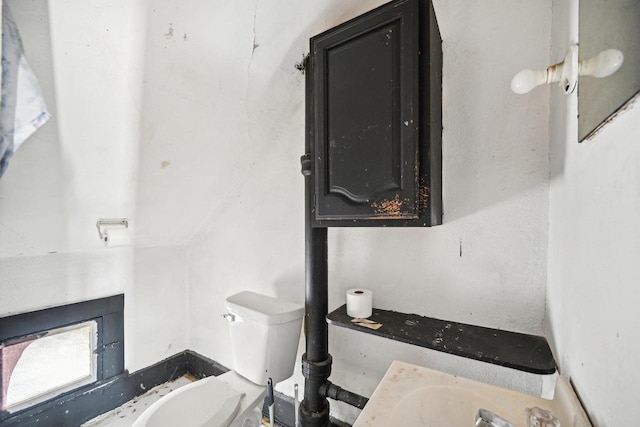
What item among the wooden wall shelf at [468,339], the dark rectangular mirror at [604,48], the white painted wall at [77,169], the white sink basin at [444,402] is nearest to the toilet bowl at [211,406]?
the wooden wall shelf at [468,339]

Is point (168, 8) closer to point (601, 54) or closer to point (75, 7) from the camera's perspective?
point (75, 7)

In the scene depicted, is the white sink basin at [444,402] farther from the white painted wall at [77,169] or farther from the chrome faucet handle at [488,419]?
the white painted wall at [77,169]

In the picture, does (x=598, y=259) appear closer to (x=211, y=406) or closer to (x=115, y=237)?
(x=211, y=406)

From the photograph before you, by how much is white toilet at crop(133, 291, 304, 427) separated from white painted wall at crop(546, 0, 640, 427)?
94cm

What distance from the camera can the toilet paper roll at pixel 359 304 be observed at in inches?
39.6

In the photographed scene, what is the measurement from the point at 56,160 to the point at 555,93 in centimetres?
167

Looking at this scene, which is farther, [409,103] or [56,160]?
[56,160]

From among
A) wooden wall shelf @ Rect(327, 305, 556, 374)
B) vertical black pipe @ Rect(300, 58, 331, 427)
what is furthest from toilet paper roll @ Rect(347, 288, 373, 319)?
vertical black pipe @ Rect(300, 58, 331, 427)

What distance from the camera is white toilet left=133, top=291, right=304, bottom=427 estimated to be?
1036mm

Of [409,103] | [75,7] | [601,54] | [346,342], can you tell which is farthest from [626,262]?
[75,7]

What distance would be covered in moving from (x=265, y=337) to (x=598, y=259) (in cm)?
111

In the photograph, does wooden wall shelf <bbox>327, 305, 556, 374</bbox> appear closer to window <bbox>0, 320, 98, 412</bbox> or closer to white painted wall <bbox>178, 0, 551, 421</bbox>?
white painted wall <bbox>178, 0, 551, 421</bbox>

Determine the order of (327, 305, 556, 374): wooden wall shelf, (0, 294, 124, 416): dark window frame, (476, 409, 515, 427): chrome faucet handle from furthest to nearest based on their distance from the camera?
(0, 294, 124, 416): dark window frame, (327, 305, 556, 374): wooden wall shelf, (476, 409, 515, 427): chrome faucet handle

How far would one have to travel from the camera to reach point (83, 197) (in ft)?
4.07
